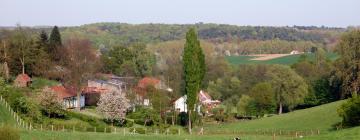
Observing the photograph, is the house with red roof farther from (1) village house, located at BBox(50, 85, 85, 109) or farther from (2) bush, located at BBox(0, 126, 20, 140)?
(2) bush, located at BBox(0, 126, 20, 140)

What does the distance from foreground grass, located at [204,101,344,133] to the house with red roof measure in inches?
985

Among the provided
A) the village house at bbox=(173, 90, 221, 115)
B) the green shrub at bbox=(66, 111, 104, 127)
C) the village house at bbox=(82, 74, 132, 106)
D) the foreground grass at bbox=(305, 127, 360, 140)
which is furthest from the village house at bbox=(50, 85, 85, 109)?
the foreground grass at bbox=(305, 127, 360, 140)

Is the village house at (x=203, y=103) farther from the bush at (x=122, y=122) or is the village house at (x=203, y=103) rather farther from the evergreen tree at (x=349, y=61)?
the evergreen tree at (x=349, y=61)

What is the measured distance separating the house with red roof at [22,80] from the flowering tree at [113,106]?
436 inches

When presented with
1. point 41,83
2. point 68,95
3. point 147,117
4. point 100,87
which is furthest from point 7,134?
point 100,87

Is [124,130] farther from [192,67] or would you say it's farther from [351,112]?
[351,112]

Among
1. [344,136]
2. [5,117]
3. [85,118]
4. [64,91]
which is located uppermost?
[64,91]

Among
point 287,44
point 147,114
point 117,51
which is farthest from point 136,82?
point 287,44

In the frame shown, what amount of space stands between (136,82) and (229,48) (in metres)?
106

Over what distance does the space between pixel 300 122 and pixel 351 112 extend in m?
10.5

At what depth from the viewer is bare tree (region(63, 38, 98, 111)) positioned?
7356 centimetres

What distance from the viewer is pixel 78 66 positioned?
7512cm

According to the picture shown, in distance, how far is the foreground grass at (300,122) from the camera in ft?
181

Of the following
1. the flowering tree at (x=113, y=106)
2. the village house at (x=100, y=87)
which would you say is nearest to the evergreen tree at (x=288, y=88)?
the village house at (x=100, y=87)
